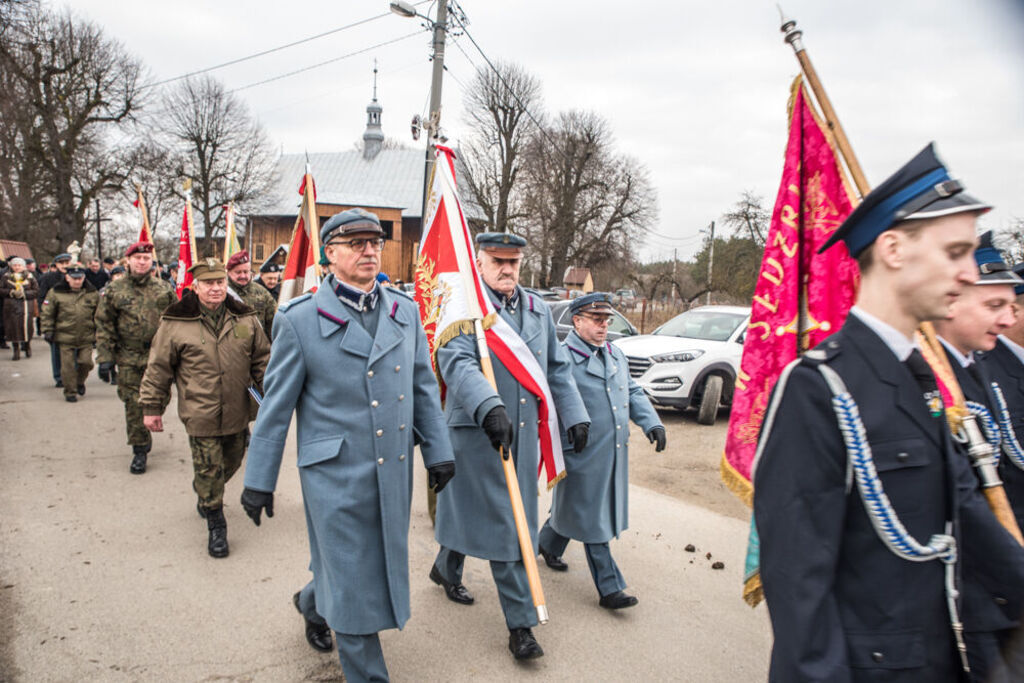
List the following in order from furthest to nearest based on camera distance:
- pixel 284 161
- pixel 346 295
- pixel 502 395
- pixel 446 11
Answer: pixel 284 161, pixel 446 11, pixel 502 395, pixel 346 295

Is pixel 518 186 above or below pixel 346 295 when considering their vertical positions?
above

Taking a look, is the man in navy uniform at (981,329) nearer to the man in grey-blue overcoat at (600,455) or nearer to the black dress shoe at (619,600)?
the man in grey-blue overcoat at (600,455)

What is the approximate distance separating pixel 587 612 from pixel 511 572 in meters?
0.80

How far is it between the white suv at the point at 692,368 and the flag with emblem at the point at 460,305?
240 inches

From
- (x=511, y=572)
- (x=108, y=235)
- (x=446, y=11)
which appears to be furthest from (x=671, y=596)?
(x=108, y=235)

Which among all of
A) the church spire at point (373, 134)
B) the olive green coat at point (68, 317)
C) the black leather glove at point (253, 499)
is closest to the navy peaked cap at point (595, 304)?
the black leather glove at point (253, 499)

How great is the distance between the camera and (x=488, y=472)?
3699 mm

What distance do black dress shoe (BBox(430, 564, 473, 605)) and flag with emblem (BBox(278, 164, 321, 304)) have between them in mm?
2616

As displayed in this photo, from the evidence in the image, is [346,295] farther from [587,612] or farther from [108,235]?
[108,235]

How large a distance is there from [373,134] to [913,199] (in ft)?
189

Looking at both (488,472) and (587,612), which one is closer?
(488,472)

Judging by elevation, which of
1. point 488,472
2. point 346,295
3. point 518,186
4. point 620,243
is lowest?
point 488,472

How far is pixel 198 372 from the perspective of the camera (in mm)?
4898

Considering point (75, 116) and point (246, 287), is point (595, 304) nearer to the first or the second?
point (246, 287)
